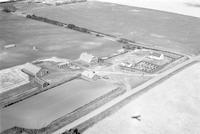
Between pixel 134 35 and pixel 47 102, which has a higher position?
pixel 134 35

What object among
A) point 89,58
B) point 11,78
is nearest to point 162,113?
point 89,58

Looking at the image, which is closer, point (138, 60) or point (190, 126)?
point (190, 126)

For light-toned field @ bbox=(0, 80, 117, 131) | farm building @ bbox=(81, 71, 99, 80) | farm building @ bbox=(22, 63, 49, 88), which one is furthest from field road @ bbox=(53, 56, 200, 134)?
farm building @ bbox=(22, 63, 49, 88)

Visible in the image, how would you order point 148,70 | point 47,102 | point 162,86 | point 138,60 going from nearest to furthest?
point 47,102 → point 162,86 → point 148,70 → point 138,60

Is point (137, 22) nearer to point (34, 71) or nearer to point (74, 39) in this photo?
point (74, 39)

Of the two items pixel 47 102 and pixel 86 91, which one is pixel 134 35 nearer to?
pixel 86 91

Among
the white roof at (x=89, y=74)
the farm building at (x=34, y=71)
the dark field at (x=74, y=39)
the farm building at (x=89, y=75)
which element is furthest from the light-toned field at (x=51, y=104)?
the farm building at (x=34, y=71)

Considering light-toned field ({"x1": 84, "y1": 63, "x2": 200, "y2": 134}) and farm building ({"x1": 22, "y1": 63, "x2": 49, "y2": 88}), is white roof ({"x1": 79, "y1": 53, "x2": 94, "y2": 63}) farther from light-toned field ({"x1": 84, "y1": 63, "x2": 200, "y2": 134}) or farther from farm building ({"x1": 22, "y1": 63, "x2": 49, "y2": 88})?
light-toned field ({"x1": 84, "y1": 63, "x2": 200, "y2": 134})

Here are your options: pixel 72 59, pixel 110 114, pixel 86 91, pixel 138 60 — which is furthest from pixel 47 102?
pixel 138 60
